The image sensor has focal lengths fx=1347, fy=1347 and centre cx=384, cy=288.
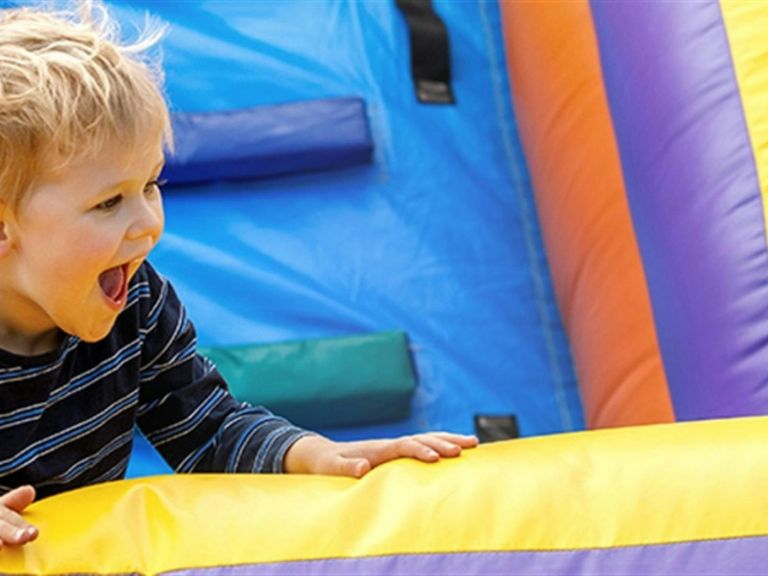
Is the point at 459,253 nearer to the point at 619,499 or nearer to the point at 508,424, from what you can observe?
the point at 508,424

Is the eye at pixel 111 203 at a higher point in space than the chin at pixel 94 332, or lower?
higher

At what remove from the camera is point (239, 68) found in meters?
1.96

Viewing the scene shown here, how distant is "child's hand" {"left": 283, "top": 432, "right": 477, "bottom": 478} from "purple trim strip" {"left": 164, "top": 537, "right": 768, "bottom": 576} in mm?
113

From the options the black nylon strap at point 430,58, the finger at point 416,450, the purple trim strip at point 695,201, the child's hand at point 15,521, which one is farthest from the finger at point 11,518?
the black nylon strap at point 430,58

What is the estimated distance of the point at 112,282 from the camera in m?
0.92

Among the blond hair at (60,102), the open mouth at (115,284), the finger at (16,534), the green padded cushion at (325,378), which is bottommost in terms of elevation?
the green padded cushion at (325,378)

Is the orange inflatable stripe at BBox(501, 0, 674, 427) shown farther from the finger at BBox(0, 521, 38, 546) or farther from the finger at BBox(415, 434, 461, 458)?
the finger at BBox(0, 521, 38, 546)

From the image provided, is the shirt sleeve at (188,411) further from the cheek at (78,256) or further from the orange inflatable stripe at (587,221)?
the orange inflatable stripe at (587,221)

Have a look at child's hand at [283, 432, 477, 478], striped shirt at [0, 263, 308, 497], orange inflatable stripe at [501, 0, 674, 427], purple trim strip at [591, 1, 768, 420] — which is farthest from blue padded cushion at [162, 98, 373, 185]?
child's hand at [283, 432, 477, 478]

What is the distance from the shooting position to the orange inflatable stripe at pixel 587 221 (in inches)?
59.7

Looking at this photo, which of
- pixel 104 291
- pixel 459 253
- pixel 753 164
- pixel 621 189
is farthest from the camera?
pixel 459 253

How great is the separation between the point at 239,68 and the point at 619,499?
128cm

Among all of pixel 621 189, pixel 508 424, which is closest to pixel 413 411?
pixel 508 424

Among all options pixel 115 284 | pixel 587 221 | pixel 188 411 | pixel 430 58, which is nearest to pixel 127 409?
pixel 188 411
